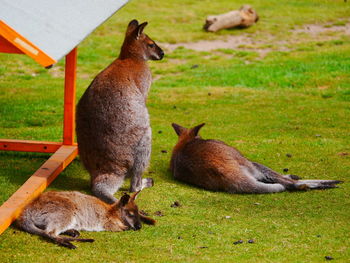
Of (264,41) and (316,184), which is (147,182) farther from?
(264,41)

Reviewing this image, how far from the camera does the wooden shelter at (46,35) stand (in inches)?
212

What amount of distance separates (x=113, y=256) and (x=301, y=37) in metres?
13.3

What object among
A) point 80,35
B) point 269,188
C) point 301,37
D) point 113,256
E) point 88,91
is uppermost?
point 80,35

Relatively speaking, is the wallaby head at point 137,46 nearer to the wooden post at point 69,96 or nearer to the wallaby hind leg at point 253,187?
the wooden post at point 69,96

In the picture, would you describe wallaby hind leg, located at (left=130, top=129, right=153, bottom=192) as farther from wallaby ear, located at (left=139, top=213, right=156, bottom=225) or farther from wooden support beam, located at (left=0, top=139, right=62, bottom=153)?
wooden support beam, located at (left=0, top=139, right=62, bottom=153)

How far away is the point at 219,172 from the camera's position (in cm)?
800

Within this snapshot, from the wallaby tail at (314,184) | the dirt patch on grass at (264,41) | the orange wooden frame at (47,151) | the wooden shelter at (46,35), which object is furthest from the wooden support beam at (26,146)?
the dirt patch on grass at (264,41)

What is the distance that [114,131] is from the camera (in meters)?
7.84

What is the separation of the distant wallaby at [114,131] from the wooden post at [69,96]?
41.4 inches

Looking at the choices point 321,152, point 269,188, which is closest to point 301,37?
point 321,152

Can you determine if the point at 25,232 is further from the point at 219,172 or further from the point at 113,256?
the point at 219,172

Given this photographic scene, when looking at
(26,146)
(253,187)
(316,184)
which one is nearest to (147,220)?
(253,187)

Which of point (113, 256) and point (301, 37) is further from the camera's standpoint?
point (301, 37)

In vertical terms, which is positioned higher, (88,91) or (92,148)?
(88,91)
